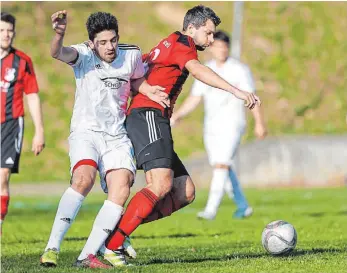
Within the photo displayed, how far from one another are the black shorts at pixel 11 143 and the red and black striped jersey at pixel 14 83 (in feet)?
0.26

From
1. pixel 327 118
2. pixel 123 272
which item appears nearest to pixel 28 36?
pixel 327 118

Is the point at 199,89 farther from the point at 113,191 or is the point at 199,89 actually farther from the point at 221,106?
the point at 113,191

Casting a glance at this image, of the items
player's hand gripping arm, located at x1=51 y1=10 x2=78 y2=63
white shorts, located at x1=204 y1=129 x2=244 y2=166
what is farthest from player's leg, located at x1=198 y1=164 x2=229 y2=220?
player's hand gripping arm, located at x1=51 y1=10 x2=78 y2=63

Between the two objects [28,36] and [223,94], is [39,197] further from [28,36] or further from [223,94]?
[28,36]

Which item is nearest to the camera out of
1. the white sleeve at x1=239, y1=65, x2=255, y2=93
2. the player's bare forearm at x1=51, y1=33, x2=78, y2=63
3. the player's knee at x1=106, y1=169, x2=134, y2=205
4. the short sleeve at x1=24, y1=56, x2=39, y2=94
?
the player's bare forearm at x1=51, y1=33, x2=78, y2=63

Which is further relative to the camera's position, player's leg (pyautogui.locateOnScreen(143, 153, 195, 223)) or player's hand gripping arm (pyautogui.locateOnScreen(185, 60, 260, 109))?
player's leg (pyautogui.locateOnScreen(143, 153, 195, 223))

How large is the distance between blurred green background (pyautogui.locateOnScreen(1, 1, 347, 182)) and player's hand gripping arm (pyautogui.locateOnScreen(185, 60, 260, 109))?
78.0 feet

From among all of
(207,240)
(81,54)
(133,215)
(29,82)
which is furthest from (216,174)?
(81,54)

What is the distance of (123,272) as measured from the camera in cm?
779

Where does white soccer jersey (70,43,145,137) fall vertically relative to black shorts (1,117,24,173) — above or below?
above

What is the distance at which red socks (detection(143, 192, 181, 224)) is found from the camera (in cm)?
895

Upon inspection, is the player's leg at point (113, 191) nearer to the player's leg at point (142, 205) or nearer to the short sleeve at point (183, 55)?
the player's leg at point (142, 205)

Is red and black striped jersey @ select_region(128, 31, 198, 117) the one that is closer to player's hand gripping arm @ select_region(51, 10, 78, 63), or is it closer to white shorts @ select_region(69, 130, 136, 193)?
white shorts @ select_region(69, 130, 136, 193)

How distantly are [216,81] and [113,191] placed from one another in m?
1.27
